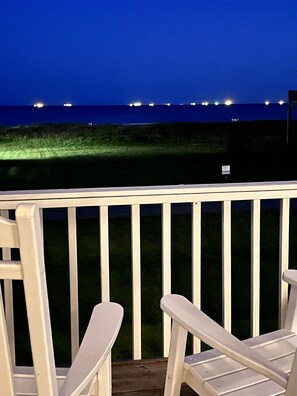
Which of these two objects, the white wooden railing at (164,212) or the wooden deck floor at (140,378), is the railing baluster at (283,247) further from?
the wooden deck floor at (140,378)

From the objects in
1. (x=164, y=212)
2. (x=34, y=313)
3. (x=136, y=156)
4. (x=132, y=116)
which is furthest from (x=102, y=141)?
(x=132, y=116)

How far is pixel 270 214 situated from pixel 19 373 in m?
10.1

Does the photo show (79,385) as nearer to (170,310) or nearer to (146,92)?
(170,310)

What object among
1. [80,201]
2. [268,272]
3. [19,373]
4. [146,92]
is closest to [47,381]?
[19,373]

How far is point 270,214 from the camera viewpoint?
1154cm

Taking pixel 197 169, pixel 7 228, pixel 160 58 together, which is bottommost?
pixel 197 169

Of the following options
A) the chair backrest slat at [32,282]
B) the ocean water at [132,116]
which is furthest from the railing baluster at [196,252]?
the ocean water at [132,116]

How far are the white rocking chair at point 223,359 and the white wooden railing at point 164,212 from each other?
755 mm

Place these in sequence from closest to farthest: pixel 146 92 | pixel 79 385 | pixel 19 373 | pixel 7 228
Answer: pixel 7 228 → pixel 79 385 → pixel 19 373 → pixel 146 92

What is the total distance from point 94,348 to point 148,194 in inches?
51.8

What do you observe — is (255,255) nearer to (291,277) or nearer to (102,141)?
(291,277)

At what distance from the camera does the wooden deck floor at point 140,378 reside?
9.22 feet

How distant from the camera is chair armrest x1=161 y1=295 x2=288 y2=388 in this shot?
155 centimetres

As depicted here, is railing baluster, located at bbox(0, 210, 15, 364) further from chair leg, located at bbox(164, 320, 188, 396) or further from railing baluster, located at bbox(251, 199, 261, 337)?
railing baluster, located at bbox(251, 199, 261, 337)
